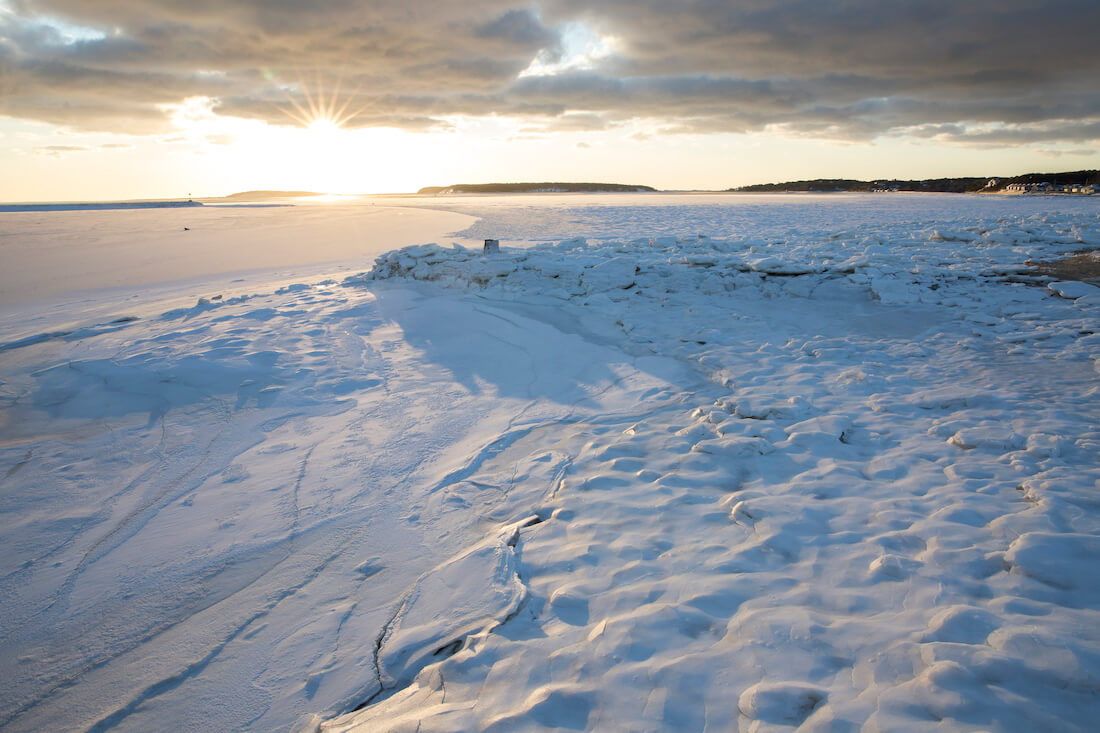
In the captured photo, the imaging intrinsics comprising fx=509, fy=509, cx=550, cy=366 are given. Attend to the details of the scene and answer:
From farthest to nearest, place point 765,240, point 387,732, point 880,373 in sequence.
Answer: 1. point 765,240
2. point 880,373
3. point 387,732

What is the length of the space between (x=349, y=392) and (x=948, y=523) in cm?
504

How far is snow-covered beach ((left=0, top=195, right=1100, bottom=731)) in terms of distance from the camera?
2066 mm

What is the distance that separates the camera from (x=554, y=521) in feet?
10.5

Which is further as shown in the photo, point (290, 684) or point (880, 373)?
point (880, 373)

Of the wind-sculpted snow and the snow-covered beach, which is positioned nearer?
the wind-sculpted snow

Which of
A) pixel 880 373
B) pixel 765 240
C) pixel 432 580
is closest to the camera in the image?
pixel 432 580

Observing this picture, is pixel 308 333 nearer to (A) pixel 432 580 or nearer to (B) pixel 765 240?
(A) pixel 432 580

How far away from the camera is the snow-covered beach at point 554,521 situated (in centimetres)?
207

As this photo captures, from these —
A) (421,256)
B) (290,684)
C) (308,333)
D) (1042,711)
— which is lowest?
(290,684)

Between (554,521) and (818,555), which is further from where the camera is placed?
(554,521)

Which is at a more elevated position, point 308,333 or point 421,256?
point 421,256

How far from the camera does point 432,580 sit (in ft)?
9.08

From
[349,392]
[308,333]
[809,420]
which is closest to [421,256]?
[308,333]

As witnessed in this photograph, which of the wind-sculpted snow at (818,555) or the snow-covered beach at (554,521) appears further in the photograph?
the snow-covered beach at (554,521)
